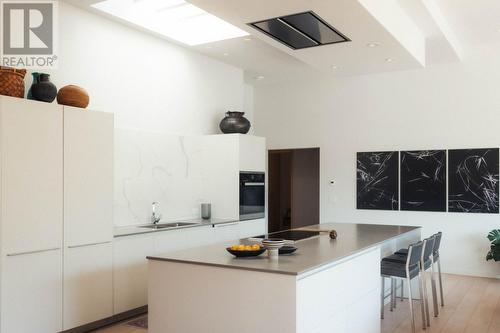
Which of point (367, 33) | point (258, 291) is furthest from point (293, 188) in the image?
point (258, 291)

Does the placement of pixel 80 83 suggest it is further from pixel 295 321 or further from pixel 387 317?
pixel 387 317

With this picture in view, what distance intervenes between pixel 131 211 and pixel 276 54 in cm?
289

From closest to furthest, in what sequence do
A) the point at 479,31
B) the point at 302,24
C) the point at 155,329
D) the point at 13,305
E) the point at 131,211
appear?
the point at 155,329 → the point at 13,305 → the point at 302,24 → the point at 131,211 → the point at 479,31

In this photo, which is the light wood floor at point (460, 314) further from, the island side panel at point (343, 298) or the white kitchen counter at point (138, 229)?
the white kitchen counter at point (138, 229)

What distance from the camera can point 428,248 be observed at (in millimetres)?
4555

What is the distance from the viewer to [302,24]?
4.37m

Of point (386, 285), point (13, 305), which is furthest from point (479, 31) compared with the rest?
point (13, 305)

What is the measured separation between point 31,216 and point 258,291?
2073 mm

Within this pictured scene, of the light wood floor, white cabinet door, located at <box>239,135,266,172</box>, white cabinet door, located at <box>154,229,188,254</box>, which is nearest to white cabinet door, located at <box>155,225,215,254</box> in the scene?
white cabinet door, located at <box>154,229,188,254</box>

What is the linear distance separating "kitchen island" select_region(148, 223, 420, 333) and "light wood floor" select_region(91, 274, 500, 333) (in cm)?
103

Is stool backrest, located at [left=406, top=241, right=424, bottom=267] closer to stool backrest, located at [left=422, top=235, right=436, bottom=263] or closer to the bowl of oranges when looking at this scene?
stool backrest, located at [left=422, top=235, right=436, bottom=263]

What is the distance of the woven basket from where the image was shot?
12.5 feet

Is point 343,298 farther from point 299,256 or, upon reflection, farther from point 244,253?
point 244,253

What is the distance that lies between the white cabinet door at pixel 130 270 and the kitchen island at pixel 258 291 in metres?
1.30
